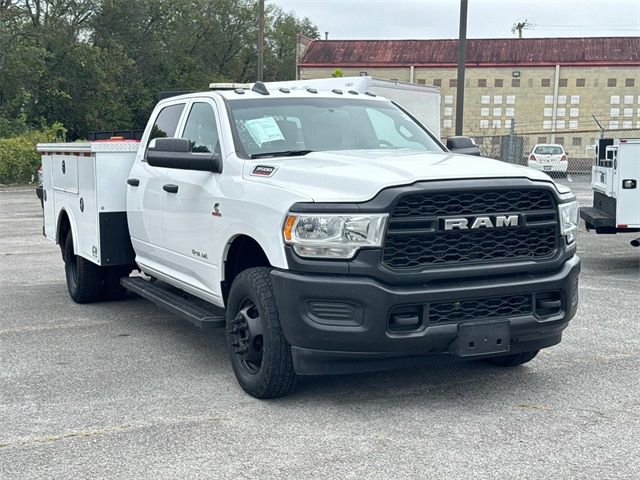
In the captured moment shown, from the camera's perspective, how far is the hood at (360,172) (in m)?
4.91

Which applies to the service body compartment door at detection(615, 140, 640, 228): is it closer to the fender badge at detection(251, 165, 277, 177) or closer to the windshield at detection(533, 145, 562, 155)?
the fender badge at detection(251, 165, 277, 177)

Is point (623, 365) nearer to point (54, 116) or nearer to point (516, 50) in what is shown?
point (54, 116)

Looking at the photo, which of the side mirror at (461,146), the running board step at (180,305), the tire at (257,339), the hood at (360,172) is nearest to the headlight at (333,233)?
the hood at (360,172)

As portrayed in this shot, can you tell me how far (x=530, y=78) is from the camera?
62844 millimetres

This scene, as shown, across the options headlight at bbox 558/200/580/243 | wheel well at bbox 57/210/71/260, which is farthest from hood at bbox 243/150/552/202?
wheel well at bbox 57/210/71/260

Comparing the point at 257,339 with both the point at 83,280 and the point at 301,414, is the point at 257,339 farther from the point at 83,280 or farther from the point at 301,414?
the point at 83,280

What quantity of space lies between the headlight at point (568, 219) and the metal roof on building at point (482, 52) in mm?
59877

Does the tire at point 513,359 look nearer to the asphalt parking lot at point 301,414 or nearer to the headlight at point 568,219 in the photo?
the asphalt parking lot at point 301,414

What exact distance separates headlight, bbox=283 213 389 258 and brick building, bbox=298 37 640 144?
57486 millimetres

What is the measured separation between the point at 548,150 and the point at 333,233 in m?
32.1

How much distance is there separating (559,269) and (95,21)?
181 feet

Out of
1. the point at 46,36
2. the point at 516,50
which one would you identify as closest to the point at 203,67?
the point at 46,36

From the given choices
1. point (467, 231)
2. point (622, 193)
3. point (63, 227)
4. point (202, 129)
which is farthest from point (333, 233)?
point (622, 193)

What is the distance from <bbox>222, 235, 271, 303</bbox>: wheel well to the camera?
5.70 metres
